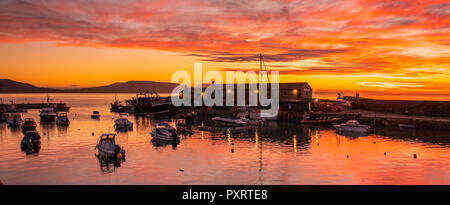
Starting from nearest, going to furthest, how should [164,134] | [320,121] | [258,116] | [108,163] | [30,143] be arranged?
[108,163]
[30,143]
[164,134]
[320,121]
[258,116]

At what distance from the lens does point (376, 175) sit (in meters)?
27.5

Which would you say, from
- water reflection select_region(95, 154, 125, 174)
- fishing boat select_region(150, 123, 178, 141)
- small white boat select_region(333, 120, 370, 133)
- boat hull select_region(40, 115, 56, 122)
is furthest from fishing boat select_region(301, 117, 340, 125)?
boat hull select_region(40, 115, 56, 122)

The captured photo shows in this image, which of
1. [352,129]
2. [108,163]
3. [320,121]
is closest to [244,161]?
[108,163]

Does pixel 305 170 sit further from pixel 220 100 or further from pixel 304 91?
pixel 220 100

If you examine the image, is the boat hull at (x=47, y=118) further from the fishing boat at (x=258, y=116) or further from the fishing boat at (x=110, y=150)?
the fishing boat at (x=110, y=150)

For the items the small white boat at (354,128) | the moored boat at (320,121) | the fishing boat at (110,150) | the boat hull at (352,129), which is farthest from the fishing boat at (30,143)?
the moored boat at (320,121)

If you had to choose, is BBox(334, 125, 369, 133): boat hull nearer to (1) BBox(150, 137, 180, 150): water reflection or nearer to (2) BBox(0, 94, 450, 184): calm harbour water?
(2) BBox(0, 94, 450, 184): calm harbour water

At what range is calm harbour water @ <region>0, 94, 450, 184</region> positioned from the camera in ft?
86.7

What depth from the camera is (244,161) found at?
32.9 m

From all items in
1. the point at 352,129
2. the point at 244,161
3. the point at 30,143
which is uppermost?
the point at 30,143

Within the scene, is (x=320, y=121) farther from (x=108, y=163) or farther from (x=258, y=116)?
(x=108, y=163)
